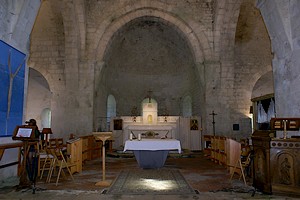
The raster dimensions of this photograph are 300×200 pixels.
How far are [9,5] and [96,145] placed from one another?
6.52 m

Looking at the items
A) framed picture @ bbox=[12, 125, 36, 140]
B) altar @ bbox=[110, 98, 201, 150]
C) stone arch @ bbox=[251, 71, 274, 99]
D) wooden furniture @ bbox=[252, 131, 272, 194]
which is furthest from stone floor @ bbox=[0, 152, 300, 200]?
stone arch @ bbox=[251, 71, 274, 99]

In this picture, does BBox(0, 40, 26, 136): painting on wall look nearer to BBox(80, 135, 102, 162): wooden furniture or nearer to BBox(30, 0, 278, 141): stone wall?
BBox(80, 135, 102, 162): wooden furniture

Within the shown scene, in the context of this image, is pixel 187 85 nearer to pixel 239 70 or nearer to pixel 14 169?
pixel 239 70

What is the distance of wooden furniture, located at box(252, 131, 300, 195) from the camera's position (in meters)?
4.70

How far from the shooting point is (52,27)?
1248cm

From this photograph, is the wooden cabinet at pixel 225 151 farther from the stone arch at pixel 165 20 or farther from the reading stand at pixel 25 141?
the reading stand at pixel 25 141

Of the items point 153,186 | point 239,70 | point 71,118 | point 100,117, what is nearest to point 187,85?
point 239,70

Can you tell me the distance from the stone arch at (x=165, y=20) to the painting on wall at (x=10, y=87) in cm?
601

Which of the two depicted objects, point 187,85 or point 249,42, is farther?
point 187,85

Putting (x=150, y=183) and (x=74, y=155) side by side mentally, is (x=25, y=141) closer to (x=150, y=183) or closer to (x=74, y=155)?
(x=74, y=155)

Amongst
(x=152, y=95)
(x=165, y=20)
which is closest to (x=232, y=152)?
(x=165, y=20)

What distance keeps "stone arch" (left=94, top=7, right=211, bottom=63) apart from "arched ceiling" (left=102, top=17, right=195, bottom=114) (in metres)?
3.07

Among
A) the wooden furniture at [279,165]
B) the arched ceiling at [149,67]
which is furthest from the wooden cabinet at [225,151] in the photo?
the arched ceiling at [149,67]

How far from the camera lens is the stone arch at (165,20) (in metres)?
12.4
